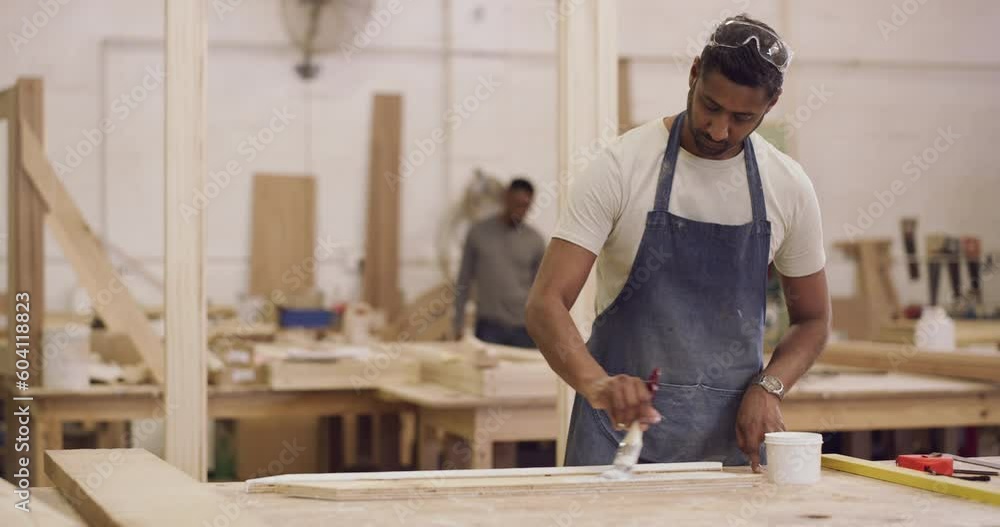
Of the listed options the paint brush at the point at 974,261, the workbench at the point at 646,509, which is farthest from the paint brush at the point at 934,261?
the workbench at the point at 646,509

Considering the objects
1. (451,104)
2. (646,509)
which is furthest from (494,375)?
(451,104)

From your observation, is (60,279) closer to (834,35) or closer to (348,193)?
(348,193)

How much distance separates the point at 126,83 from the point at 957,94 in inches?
285

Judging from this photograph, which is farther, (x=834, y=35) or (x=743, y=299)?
(x=834, y=35)

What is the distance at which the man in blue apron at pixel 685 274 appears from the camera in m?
2.60

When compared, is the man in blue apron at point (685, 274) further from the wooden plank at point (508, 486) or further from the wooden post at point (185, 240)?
the wooden post at point (185, 240)

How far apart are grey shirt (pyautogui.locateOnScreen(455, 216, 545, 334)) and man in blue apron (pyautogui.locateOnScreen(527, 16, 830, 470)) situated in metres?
4.98

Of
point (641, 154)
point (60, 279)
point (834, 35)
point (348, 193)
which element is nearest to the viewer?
point (641, 154)

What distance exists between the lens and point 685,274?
8.79 feet

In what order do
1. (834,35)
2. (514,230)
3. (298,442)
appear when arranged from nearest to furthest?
(298,442) → (514,230) → (834,35)

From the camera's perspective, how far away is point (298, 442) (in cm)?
685

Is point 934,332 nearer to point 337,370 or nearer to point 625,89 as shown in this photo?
point 337,370

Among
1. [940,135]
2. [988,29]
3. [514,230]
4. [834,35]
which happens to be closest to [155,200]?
[514,230]

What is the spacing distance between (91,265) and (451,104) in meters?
5.62
